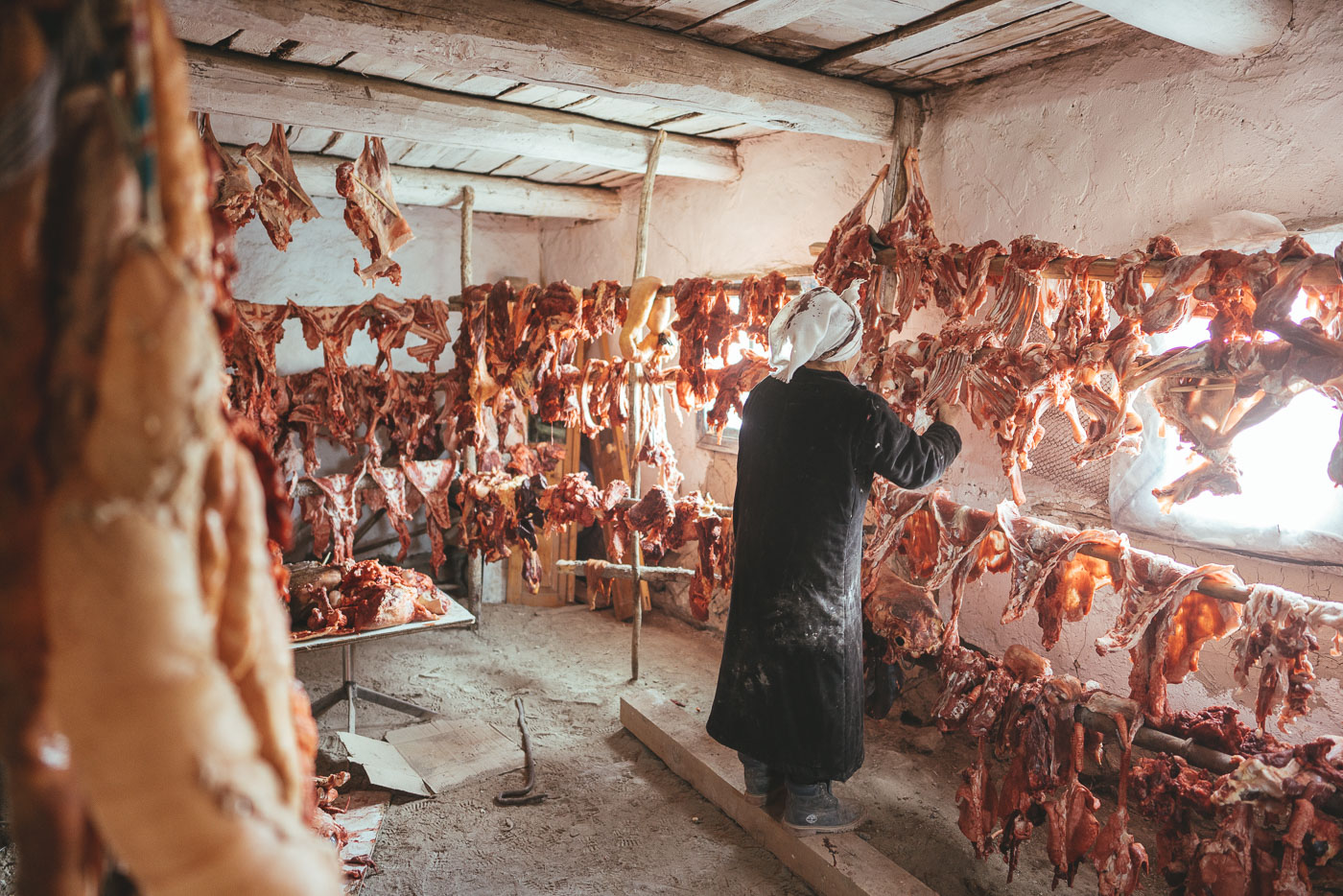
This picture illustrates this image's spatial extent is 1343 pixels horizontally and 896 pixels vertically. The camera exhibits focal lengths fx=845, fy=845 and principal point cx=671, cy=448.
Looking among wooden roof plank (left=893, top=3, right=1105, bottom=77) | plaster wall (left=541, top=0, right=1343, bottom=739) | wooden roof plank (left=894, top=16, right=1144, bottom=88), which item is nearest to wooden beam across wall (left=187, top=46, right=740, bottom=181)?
plaster wall (left=541, top=0, right=1343, bottom=739)

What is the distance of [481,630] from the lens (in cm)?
718

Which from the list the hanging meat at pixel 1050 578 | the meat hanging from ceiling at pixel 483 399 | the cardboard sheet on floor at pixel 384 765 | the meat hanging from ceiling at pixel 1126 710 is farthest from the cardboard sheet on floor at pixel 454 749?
the hanging meat at pixel 1050 578

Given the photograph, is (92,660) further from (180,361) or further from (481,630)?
(481,630)

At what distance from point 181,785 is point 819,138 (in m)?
5.56

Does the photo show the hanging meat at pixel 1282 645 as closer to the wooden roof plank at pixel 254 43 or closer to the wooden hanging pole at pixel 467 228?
the wooden roof plank at pixel 254 43

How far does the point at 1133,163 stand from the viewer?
399cm

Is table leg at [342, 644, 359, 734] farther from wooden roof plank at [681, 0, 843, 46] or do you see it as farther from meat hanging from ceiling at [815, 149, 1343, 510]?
wooden roof plank at [681, 0, 843, 46]

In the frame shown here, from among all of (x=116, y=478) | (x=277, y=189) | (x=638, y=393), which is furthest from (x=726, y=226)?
(x=116, y=478)

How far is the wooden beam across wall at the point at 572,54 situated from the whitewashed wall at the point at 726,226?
0.83m

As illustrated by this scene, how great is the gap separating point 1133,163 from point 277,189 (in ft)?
13.4

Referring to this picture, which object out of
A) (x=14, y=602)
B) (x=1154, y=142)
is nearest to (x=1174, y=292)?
(x=1154, y=142)

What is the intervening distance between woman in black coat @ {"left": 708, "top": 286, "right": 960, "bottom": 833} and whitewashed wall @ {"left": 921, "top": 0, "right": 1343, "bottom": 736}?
151 centimetres

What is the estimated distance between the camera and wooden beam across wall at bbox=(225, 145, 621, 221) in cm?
634

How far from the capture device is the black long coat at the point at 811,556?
337cm
